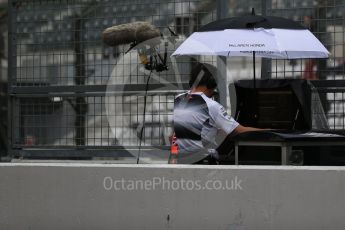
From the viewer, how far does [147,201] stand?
18.6ft

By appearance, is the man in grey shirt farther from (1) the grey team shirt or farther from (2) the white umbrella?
(2) the white umbrella

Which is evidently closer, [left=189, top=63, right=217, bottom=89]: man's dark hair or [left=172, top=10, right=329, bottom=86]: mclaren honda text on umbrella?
[left=189, top=63, right=217, bottom=89]: man's dark hair

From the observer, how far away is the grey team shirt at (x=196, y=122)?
6469mm

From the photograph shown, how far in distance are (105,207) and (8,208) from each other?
0.93 m

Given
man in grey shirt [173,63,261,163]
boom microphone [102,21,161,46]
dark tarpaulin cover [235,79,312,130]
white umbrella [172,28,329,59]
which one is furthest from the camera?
boom microphone [102,21,161,46]

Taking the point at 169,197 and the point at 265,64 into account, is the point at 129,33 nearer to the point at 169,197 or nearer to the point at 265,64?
the point at 265,64

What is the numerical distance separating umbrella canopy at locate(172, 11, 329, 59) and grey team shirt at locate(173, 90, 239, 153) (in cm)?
62

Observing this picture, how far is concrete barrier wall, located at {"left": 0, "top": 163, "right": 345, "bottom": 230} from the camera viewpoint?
17.8ft

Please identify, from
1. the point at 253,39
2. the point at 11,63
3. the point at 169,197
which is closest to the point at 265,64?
the point at 253,39

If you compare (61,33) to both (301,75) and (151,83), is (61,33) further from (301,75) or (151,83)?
(301,75)

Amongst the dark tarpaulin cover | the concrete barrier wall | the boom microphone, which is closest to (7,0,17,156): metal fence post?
the boom microphone

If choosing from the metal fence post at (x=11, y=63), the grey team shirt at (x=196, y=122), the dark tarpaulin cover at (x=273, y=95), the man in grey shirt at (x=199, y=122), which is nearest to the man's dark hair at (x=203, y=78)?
the man in grey shirt at (x=199, y=122)

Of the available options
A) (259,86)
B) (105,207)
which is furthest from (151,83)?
(105,207)

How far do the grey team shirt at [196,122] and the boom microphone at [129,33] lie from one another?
149cm
